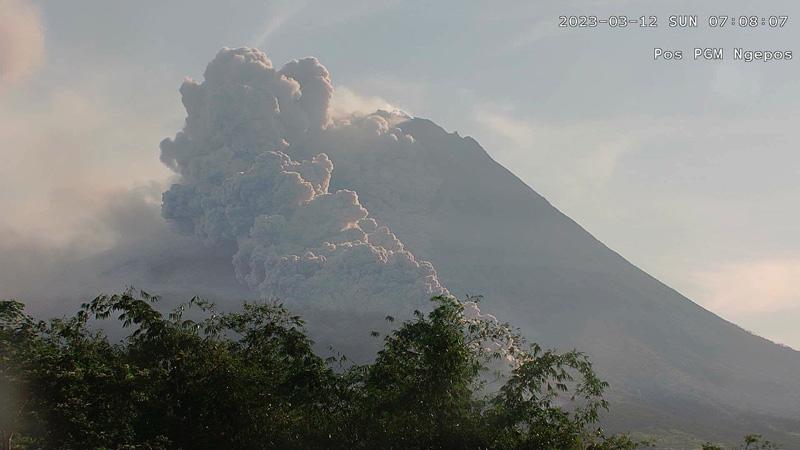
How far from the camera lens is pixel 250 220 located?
120 metres

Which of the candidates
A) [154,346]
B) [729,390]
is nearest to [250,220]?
[729,390]

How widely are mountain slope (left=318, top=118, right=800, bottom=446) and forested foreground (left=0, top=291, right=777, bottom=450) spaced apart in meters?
93.8

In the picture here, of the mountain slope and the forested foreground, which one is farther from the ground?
the mountain slope

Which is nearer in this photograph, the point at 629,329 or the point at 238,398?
the point at 238,398

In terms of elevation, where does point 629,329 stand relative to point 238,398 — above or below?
above

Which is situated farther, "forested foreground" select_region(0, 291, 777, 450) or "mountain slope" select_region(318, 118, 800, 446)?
"mountain slope" select_region(318, 118, 800, 446)

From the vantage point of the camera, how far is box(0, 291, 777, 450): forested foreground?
22.1 m

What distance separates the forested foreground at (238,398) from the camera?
2206 cm

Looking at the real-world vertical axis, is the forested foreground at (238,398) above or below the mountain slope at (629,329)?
below

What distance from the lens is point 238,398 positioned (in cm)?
2373

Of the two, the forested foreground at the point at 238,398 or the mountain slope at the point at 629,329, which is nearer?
the forested foreground at the point at 238,398

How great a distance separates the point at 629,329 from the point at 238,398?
154m

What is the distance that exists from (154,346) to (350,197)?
92873mm

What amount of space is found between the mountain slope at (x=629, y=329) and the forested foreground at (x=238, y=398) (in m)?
93.8
